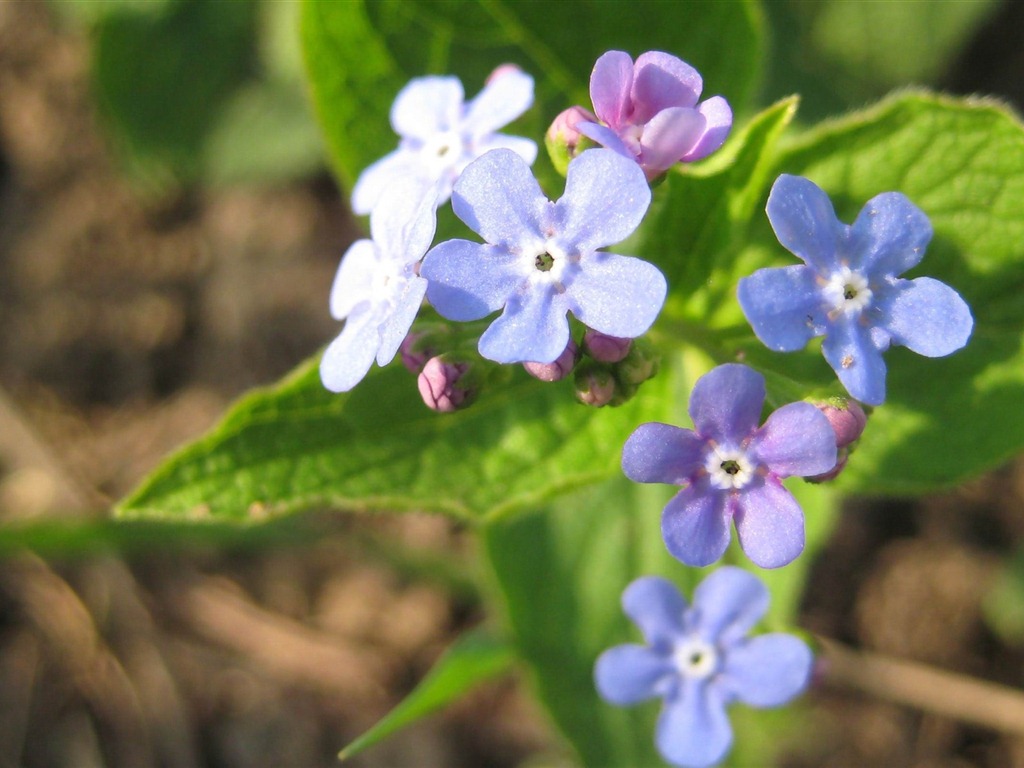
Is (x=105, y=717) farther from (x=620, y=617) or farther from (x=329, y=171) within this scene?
(x=329, y=171)

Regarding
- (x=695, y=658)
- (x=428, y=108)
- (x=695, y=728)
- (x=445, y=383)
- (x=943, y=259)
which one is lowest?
(x=695, y=728)

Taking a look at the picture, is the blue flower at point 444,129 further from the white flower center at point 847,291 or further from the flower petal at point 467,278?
the white flower center at point 847,291

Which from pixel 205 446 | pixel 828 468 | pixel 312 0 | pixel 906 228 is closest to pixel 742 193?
pixel 906 228

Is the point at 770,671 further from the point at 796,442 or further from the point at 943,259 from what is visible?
the point at 943,259

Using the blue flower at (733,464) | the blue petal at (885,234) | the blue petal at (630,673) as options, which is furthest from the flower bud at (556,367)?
the blue petal at (630,673)

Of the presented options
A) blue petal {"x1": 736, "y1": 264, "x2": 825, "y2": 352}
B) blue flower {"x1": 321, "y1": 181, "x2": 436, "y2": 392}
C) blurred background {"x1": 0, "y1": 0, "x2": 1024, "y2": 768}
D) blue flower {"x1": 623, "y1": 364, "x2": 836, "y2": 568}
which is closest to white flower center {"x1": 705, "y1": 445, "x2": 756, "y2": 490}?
blue flower {"x1": 623, "y1": 364, "x2": 836, "y2": 568}

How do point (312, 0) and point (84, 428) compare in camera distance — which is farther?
point (84, 428)

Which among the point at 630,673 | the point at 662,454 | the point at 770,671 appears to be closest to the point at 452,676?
the point at 630,673

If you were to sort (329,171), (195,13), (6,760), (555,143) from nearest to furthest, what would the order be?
(555,143) → (6,760) → (195,13) → (329,171)
